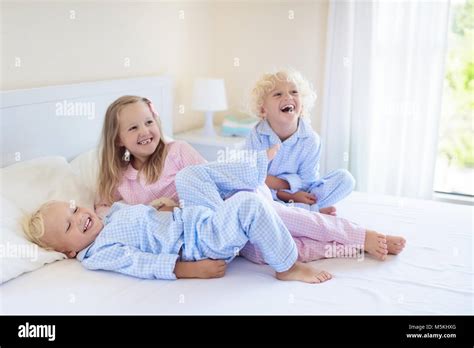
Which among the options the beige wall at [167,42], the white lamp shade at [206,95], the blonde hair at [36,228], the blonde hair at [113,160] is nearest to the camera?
the blonde hair at [36,228]

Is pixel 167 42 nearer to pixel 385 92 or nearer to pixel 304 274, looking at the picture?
pixel 385 92

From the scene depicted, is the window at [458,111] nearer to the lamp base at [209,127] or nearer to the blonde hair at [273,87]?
the blonde hair at [273,87]

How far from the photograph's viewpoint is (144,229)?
173 cm

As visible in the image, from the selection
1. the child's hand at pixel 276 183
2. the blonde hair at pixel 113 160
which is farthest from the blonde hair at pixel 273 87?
the blonde hair at pixel 113 160

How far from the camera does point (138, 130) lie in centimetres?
212

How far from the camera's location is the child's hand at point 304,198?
2.26 metres

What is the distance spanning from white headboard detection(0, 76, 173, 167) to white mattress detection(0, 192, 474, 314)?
0.66 meters

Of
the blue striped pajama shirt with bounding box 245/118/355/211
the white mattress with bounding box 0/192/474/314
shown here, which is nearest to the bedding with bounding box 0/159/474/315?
the white mattress with bounding box 0/192/474/314

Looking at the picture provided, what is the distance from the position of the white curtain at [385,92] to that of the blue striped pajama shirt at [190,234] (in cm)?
164

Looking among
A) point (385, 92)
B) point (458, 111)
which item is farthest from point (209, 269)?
point (458, 111)

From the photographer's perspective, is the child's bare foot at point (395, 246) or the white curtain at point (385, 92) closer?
the child's bare foot at point (395, 246)

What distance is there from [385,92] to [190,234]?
198 centimetres
